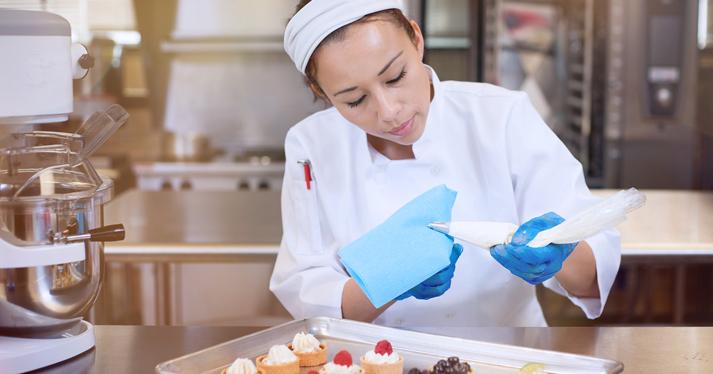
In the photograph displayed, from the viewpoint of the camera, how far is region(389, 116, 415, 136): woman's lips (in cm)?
176

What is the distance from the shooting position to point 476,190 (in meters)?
1.98

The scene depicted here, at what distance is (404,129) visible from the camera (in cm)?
176

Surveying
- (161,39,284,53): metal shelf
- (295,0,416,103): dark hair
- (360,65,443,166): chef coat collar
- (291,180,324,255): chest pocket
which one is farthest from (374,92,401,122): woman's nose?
(161,39,284,53): metal shelf

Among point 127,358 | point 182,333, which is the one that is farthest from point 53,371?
point 182,333

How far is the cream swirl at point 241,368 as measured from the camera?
146 cm

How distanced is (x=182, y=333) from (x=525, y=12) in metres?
3.17

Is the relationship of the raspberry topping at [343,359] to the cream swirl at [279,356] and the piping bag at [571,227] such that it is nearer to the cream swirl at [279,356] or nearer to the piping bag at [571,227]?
the cream swirl at [279,356]

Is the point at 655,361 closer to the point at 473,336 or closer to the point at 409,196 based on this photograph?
the point at 473,336

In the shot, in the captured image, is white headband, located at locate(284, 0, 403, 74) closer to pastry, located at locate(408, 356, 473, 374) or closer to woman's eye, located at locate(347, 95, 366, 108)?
woman's eye, located at locate(347, 95, 366, 108)

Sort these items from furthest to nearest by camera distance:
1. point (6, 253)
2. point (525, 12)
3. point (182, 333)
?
1. point (525, 12)
2. point (182, 333)
3. point (6, 253)

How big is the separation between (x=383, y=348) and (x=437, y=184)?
0.54 metres

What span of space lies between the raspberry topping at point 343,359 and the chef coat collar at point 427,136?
0.58 m

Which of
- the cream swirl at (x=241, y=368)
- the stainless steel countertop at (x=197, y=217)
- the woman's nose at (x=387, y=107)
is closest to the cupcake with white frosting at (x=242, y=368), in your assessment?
the cream swirl at (x=241, y=368)

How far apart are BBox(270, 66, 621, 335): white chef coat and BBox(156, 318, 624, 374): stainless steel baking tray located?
21cm
